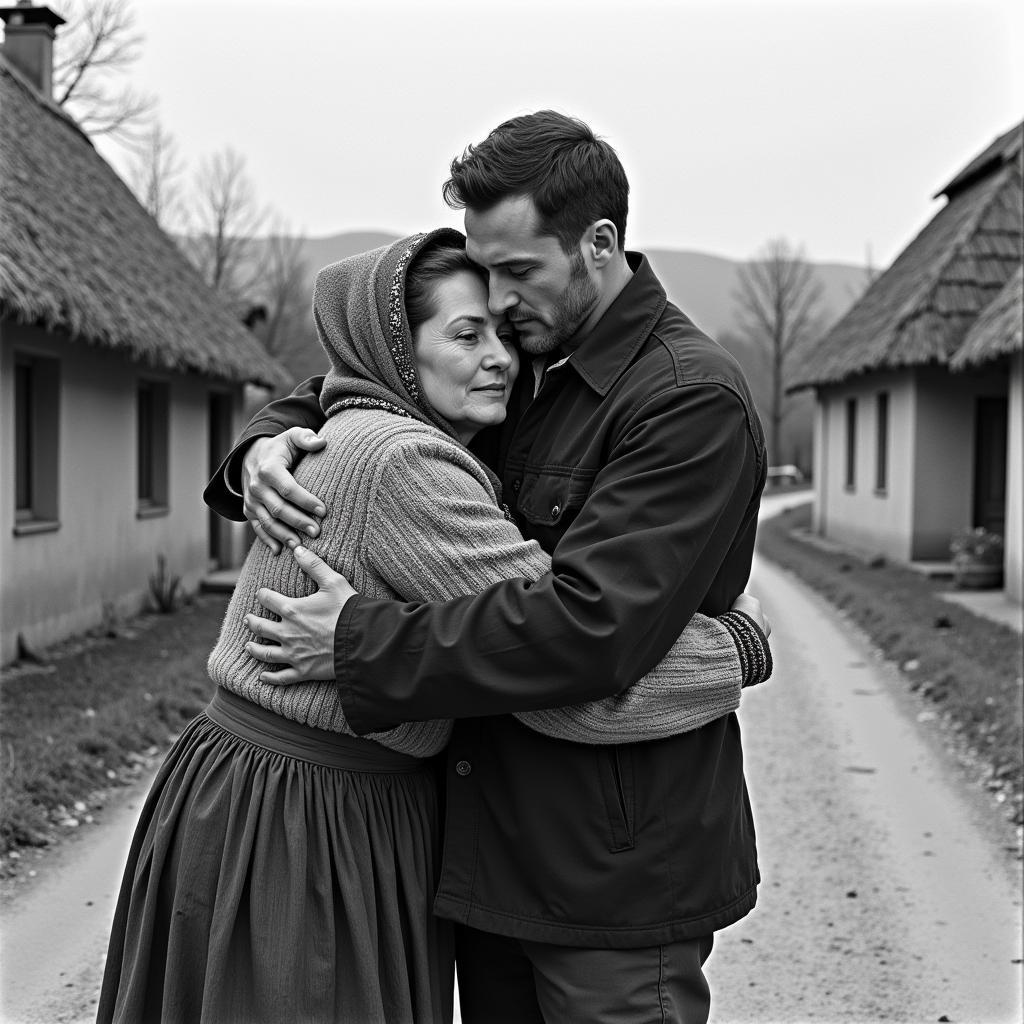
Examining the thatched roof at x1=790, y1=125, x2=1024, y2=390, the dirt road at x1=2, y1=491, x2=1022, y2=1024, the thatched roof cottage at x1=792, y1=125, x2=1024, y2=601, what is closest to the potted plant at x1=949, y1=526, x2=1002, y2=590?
the thatched roof cottage at x1=792, y1=125, x2=1024, y2=601

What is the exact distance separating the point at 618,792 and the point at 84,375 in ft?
31.8

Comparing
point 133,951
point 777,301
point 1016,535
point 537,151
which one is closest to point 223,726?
point 133,951

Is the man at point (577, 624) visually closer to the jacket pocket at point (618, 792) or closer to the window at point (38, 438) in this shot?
the jacket pocket at point (618, 792)

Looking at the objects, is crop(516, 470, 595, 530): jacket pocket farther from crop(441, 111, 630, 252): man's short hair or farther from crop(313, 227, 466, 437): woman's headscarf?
crop(441, 111, 630, 252): man's short hair

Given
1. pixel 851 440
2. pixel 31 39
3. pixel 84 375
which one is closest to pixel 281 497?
pixel 84 375

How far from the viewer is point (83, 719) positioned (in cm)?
671

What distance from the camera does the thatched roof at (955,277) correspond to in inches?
599

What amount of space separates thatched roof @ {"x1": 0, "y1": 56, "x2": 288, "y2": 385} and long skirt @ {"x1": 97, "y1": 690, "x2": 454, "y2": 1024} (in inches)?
253

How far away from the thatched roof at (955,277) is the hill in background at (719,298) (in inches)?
902

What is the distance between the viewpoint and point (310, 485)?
2156mm

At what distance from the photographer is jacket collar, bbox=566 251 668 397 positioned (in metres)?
2.24

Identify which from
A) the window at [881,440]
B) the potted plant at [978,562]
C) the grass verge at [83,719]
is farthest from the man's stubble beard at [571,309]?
the window at [881,440]

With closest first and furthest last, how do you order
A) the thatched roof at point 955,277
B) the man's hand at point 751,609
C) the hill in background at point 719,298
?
the man's hand at point 751,609 < the thatched roof at point 955,277 < the hill in background at point 719,298

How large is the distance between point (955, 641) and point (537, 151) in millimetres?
8454
